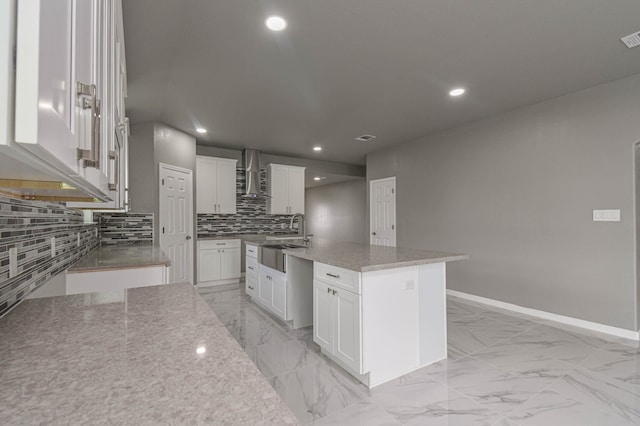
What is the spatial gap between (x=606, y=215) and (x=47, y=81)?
4170mm

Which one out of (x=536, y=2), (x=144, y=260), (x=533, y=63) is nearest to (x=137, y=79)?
(x=144, y=260)

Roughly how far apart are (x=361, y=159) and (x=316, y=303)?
4.70 m

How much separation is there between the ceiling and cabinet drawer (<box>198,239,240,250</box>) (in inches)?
79.9

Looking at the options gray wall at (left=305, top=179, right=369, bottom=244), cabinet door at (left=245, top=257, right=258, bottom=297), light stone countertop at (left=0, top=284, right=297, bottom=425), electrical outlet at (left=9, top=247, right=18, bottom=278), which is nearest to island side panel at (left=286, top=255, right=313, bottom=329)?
cabinet door at (left=245, top=257, right=258, bottom=297)

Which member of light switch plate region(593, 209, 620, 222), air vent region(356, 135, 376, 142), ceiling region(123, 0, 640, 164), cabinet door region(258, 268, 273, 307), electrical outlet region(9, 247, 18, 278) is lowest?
cabinet door region(258, 268, 273, 307)

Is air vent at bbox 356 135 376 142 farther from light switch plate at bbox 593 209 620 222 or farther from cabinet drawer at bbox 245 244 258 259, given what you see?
light switch plate at bbox 593 209 620 222

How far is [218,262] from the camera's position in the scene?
5.04 metres

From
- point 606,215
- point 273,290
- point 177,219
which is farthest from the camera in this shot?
point 177,219

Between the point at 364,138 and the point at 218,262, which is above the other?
the point at 364,138

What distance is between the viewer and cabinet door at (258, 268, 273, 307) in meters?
3.36

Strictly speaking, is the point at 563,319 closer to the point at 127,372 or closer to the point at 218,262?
the point at 127,372

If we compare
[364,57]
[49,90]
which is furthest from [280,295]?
[49,90]

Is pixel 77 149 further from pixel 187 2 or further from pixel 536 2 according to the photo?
pixel 536 2

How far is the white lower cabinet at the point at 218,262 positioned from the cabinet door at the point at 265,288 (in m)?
1.66
